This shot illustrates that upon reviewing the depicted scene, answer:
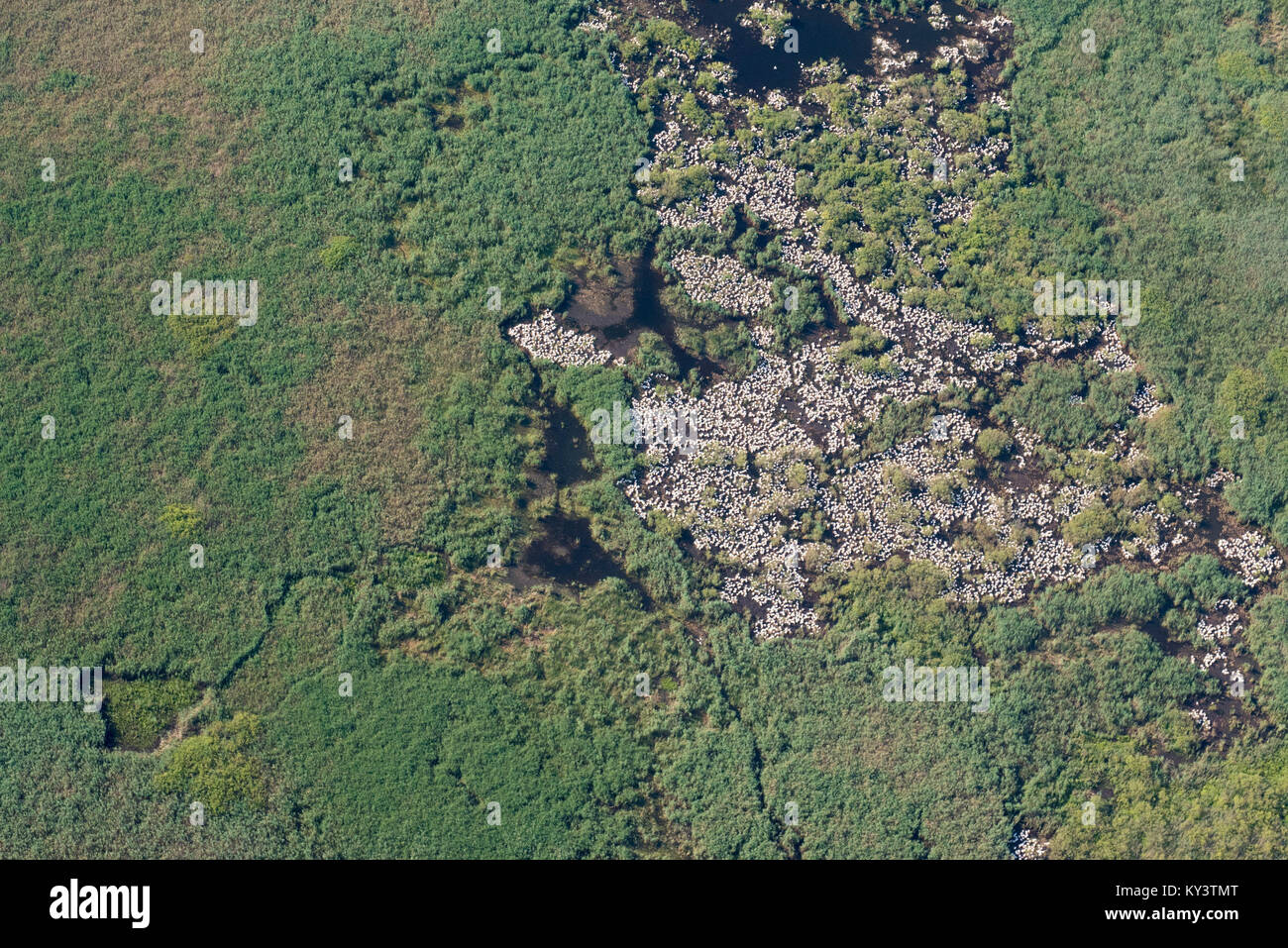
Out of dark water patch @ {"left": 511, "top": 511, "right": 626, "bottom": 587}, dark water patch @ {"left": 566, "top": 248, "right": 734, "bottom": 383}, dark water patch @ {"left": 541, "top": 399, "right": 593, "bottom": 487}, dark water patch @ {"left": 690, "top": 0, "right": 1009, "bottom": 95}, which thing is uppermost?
dark water patch @ {"left": 690, "top": 0, "right": 1009, "bottom": 95}

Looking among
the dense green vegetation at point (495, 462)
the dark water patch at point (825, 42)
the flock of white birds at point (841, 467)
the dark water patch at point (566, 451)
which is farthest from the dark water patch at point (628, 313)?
the dark water patch at point (825, 42)

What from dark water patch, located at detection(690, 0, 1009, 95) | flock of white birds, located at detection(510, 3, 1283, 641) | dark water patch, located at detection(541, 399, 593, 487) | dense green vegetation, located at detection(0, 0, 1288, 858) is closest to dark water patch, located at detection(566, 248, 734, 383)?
flock of white birds, located at detection(510, 3, 1283, 641)

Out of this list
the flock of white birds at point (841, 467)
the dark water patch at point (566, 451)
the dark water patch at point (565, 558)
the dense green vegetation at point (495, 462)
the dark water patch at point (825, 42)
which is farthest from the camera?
the dark water patch at point (825, 42)

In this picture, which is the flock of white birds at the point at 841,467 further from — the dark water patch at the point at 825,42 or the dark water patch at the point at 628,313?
the dark water patch at the point at 825,42

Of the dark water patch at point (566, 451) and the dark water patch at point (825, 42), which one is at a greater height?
the dark water patch at point (825, 42)

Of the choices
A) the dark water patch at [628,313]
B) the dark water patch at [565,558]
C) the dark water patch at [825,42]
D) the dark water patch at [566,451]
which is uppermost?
the dark water patch at [825,42]

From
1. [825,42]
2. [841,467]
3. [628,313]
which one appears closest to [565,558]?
[628,313]

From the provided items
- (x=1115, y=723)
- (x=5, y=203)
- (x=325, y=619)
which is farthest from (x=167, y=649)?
(x=1115, y=723)

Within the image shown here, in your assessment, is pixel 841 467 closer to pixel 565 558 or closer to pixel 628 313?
pixel 628 313

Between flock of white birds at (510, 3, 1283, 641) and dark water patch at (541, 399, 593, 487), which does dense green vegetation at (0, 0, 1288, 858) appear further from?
flock of white birds at (510, 3, 1283, 641)
